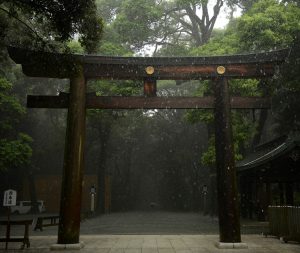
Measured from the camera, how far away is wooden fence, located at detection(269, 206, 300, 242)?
12.3m

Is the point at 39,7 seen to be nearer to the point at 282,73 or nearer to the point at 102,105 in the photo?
the point at 102,105

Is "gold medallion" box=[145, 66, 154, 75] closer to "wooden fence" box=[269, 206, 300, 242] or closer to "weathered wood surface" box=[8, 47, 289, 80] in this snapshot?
"weathered wood surface" box=[8, 47, 289, 80]

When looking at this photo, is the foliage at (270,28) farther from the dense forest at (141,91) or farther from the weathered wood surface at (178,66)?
the weathered wood surface at (178,66)

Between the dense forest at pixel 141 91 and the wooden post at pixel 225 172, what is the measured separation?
1.19 metres

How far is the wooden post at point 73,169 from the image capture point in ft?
37.1

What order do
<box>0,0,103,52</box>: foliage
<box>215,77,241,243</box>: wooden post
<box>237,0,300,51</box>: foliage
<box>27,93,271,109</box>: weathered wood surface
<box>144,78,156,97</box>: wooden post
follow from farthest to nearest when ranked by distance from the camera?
<box>237,0,300,51</box>: foliage
<box>144,78,156,97</box>: wooden post
<box>27,93,271,109</box>: weathered wood surface
<box>215,77,241,243</box>: wooden post
<box>0,0,103,52</box>: foliage

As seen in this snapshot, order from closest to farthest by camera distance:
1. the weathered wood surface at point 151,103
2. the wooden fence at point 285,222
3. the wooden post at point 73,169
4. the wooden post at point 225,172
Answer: the wooden post at point 73,169
the wooden post at point 225,172
the wooden fence at point 285,222
the weathered wood surface at point 151,103

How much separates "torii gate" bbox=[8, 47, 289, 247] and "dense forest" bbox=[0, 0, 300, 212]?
907 mm

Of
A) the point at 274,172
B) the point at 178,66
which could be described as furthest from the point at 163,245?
the point at 274,172

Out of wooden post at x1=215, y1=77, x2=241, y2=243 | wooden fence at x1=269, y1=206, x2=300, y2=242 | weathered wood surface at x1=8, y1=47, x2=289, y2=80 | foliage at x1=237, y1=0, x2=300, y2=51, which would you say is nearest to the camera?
wooden post at x1=215, y1=77, x2=241, y2=243

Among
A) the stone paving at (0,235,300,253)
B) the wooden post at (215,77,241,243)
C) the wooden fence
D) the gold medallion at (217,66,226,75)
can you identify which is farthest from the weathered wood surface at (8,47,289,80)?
the stone paving at (0,235,300,253)

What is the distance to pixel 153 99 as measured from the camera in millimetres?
12844

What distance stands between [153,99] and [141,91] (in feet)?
57.6

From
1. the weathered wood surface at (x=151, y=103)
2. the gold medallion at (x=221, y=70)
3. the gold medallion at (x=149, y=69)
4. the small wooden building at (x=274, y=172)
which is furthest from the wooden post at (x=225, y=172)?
the small wooden building at (x=274, y=172)
